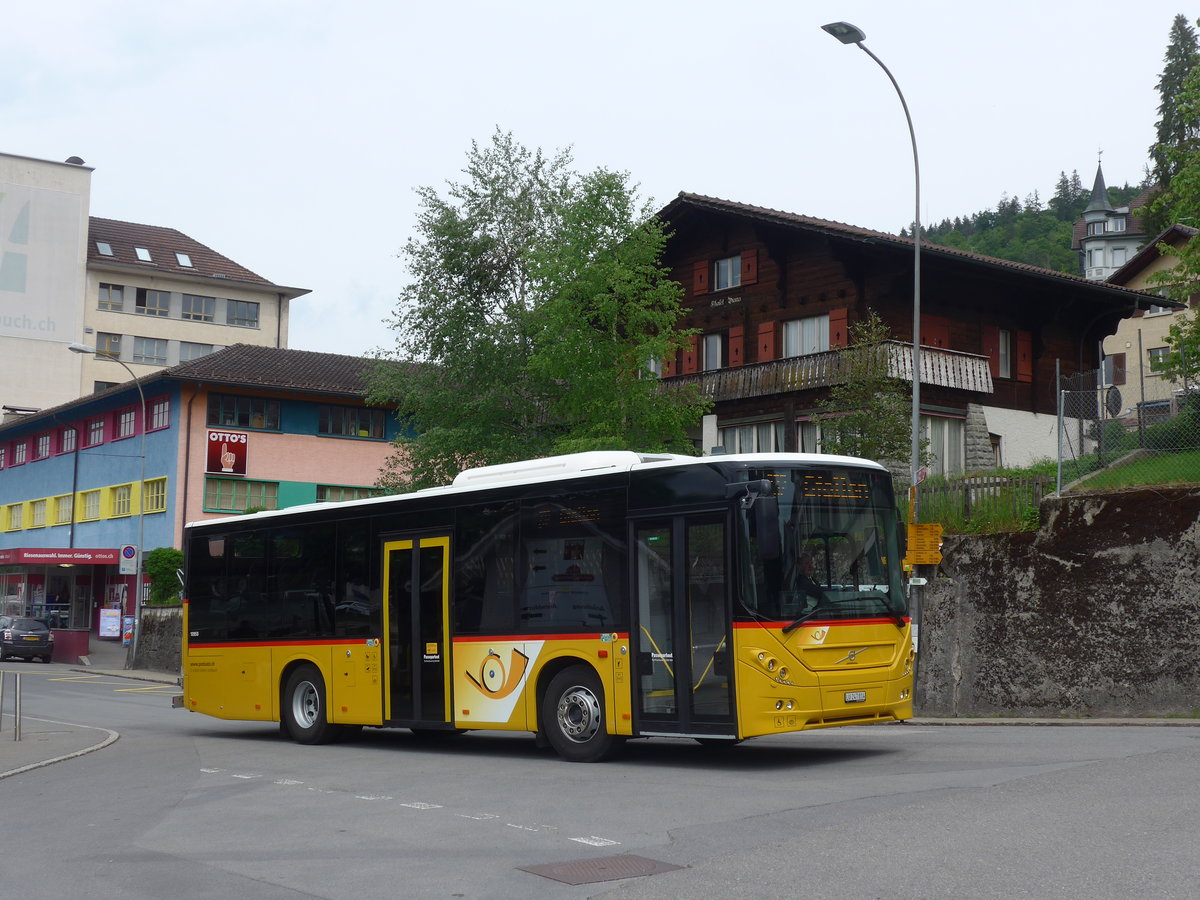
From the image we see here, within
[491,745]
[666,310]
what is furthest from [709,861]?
[666,310]

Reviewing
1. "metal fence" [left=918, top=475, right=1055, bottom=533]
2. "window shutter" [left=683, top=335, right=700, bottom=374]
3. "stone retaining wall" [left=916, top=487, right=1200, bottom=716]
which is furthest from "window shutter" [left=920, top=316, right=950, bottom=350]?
"stone retaining wall" [left=916, top=487, right=1200, bottom=716]

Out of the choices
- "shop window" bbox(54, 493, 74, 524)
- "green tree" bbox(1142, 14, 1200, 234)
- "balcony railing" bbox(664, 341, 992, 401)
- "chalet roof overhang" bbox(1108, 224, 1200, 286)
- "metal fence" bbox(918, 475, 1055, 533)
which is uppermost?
"green tree" bbox(1142, 14, 1200, 234)

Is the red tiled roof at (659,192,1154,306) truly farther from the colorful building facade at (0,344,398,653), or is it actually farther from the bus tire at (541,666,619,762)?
the bus tire at (541,666,619,762)

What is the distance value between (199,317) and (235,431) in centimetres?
3183

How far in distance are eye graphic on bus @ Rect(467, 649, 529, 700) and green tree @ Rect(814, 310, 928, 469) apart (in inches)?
643

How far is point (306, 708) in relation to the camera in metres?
18.8

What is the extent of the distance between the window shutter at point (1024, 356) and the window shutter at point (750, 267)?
832 centimetres

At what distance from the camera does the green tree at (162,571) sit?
1938 inches

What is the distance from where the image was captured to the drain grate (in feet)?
27.0

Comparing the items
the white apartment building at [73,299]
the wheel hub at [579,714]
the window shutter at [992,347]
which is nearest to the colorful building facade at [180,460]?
the white apartment building at [73,299]

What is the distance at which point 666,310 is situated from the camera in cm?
3164

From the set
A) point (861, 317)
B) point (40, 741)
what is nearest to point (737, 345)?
point (861, 317)

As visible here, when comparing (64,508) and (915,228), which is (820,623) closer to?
(915,228)

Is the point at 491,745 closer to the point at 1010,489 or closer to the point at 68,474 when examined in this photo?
the point at 1010,489
